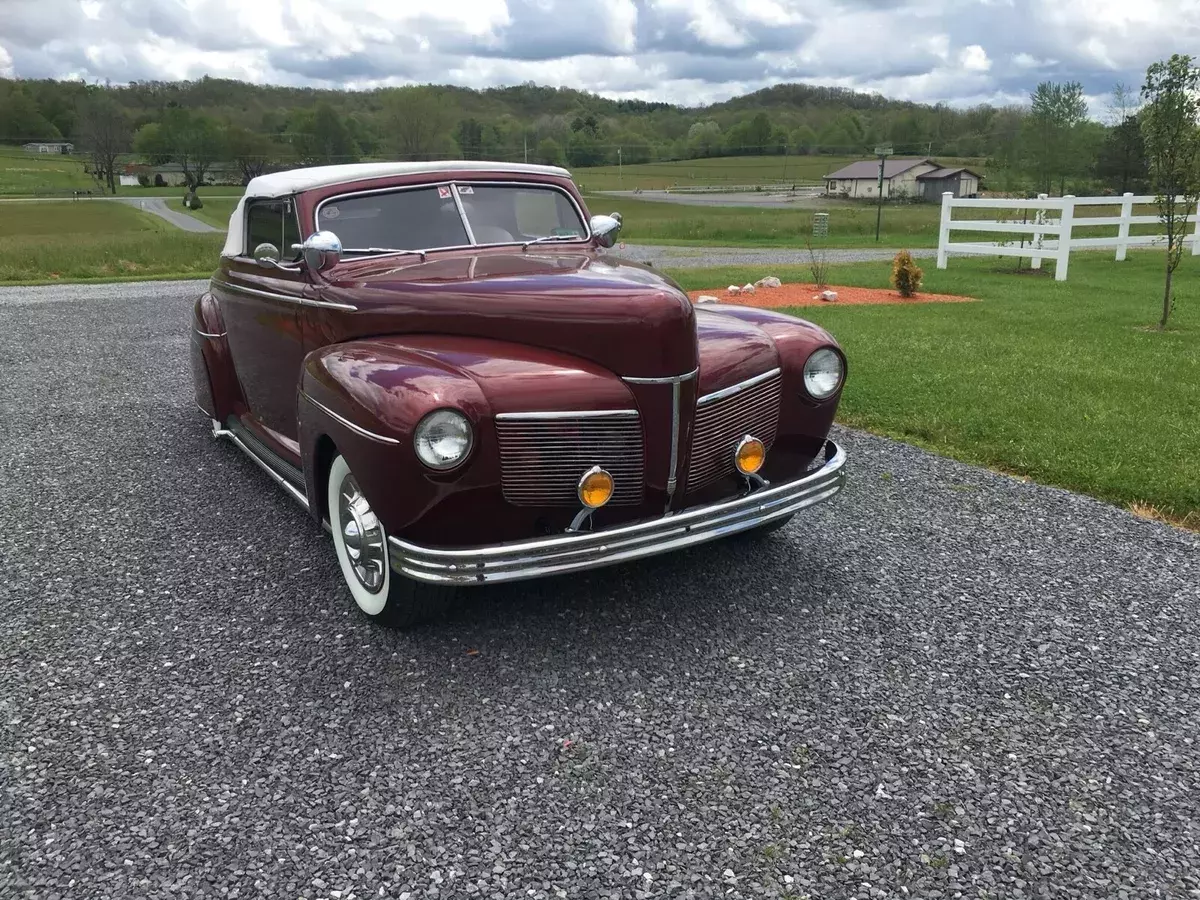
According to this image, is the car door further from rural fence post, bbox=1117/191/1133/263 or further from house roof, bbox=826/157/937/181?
house roof, bbox=826/157/937/181

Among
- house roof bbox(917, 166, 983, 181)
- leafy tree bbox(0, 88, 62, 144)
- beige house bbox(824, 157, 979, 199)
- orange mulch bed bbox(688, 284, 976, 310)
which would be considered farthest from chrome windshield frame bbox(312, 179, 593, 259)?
leafy tree bbox(0, 88, 62, 144)

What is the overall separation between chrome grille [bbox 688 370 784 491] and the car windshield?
1.55 metres

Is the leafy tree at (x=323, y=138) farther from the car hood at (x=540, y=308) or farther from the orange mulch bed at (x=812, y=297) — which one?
the car hood at (x=540, y=308)

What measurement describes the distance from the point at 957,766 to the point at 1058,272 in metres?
16.3

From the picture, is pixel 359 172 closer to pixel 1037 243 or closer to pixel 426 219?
pixel 426 219

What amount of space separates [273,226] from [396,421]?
2.41 meters

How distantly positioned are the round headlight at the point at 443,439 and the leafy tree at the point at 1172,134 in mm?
10539

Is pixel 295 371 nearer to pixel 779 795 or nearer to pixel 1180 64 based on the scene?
pixel 779 795

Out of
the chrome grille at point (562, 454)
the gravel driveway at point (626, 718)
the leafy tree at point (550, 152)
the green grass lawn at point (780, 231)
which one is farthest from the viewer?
the leafy tree at point (550, 152)

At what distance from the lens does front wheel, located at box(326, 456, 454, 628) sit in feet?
10.9

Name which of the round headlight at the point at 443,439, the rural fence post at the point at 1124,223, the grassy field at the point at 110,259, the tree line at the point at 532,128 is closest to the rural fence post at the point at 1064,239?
the rural fence post at the point at 1124,223

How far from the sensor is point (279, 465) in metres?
4.50

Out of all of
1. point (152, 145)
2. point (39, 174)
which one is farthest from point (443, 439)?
point (39, 174)

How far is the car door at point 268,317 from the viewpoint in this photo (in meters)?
4.27
